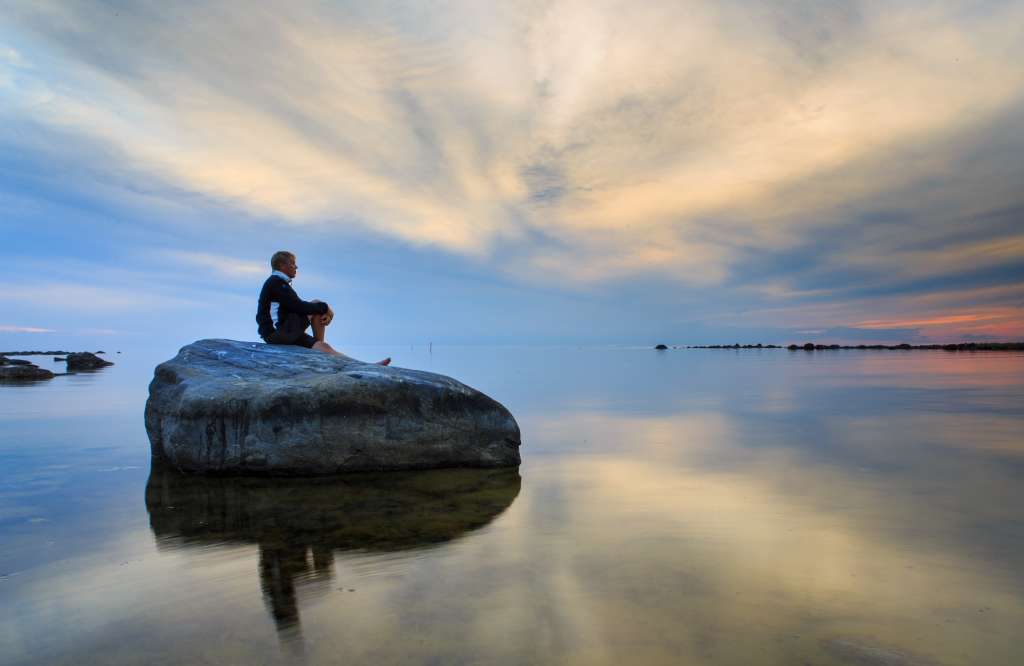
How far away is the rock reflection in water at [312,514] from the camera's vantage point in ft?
12.3

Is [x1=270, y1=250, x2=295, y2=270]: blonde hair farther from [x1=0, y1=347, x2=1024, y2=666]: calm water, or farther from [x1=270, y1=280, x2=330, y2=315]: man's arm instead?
[x1=0, y1=347, x2=1024, y2=666]: calm water

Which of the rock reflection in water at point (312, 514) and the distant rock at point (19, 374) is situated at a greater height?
the distant rock at point (19, 374)

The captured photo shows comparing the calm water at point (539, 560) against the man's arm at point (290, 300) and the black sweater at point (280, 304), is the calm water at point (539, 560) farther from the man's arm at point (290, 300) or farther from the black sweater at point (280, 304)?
the man's arm at point (290, 300)

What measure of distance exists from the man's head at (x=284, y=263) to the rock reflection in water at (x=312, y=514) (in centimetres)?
347

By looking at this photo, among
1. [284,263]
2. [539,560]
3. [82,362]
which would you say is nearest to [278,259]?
[284,263]

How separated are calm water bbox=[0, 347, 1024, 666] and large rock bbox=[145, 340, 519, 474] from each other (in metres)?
0.34

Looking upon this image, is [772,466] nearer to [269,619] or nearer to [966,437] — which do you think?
[966,437]

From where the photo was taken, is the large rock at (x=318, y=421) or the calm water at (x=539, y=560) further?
the large rock at (x=318, y=421)

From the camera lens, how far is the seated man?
28.6ft

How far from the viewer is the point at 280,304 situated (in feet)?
29.0

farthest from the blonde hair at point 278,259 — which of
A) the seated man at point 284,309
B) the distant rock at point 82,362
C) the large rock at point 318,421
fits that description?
the distant rock at point 82,362

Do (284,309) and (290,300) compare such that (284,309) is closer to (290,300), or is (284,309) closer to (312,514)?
(290,300)

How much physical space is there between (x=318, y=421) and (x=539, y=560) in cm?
388

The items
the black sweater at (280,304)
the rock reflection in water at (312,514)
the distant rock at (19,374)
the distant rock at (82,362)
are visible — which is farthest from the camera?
the distant rock at (82,362)
